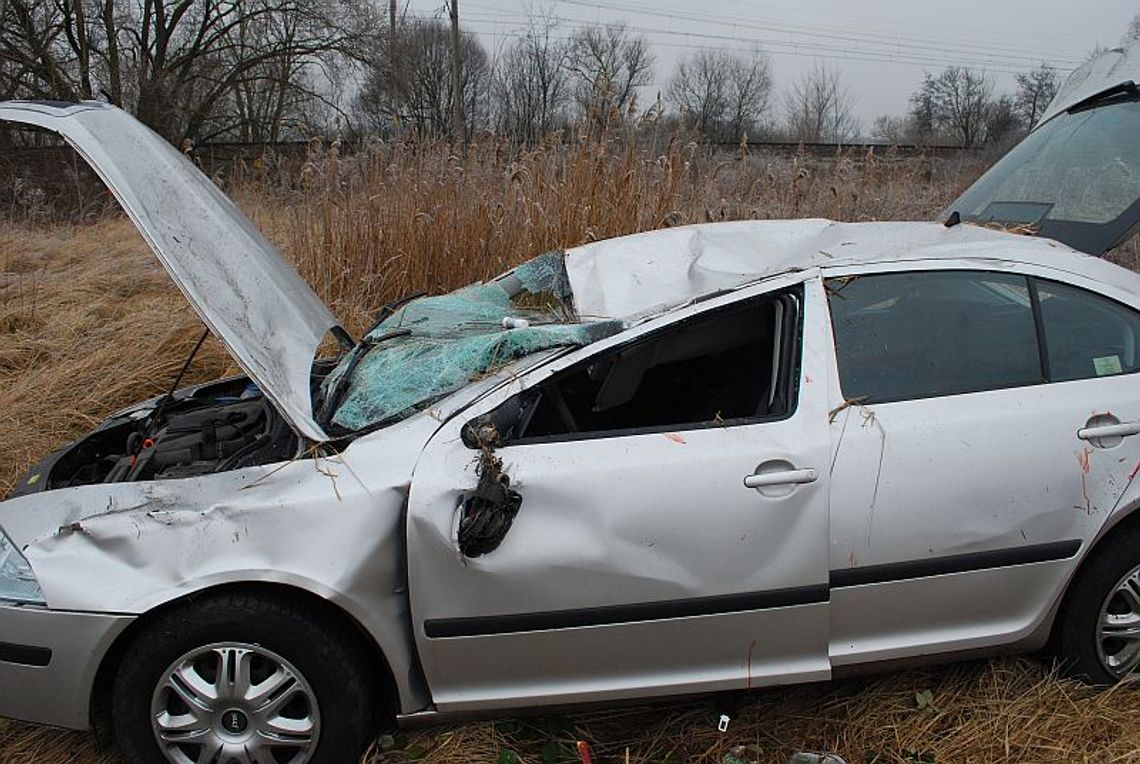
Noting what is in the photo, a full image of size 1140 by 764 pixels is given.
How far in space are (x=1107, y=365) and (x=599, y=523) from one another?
5.02ft

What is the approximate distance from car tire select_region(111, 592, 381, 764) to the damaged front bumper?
3.0 inches

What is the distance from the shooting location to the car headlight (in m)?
2.07

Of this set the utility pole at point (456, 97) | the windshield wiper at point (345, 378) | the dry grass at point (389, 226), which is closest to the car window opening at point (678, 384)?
the windshield wiper at point (345, 378)

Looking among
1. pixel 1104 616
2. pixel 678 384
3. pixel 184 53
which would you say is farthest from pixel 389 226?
pixel 184 53

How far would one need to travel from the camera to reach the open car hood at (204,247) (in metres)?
2.21

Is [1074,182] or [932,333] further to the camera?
[1074,182]

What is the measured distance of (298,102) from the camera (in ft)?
73.5

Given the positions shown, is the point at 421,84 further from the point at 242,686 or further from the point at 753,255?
the point at 242,686

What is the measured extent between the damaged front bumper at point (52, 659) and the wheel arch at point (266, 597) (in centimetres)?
3

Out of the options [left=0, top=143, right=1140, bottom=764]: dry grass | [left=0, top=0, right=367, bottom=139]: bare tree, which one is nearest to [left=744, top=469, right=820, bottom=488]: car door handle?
[left=0, top=143, right=1140, bottom=764]: dry grass

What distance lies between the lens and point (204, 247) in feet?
8.26

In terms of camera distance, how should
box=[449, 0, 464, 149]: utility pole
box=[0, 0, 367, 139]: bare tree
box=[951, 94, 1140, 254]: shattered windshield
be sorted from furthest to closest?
box=[0, 0, 367, 139]: bare tree → box=[449, 0, 464, 149]: utility pole → box=[951, 94, 1140, 254]: shattered windshield

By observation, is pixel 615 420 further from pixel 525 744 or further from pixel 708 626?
pixel 525 744

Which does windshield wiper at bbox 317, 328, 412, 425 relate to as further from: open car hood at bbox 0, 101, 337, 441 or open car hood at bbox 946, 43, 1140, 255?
open car hood at bbox 946, 43, 1140, 255
